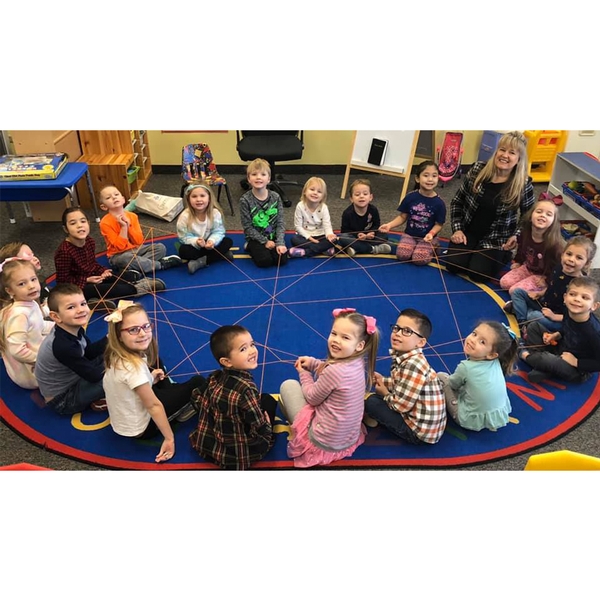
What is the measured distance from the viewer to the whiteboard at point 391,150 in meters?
4.39

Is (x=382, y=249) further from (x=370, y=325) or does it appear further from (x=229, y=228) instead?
(x=370, y=325)

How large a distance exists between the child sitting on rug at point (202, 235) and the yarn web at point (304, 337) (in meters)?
0.08

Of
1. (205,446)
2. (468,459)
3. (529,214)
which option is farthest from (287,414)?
(529,214)

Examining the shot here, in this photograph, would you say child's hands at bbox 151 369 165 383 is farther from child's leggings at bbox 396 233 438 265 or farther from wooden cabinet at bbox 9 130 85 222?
wooden cabinet at bbox 9 130 85 222

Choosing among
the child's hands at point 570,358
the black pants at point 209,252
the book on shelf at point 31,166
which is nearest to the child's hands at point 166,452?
the black pants at point 209,252

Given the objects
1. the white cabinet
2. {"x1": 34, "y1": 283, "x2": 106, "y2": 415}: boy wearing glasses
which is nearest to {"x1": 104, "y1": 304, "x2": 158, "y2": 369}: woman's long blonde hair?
{"x1": 34, "y1": 283, "x2": 106, "y2": 415}: boy wearing glasses

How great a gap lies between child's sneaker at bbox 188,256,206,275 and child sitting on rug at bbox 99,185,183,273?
138 mm

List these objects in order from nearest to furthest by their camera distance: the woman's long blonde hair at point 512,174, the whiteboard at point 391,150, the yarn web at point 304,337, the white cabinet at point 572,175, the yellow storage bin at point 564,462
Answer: the yellow storage bin at point 564,462
the yarn web at point 304,337
the woman's long blonde hair at point 512,174
the white cabinet at point 572,175
the whiteboard at point 391,150

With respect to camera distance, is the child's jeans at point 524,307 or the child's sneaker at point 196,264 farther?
the child's sneaker at point 196,264

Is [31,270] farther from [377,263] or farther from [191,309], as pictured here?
[377,263]

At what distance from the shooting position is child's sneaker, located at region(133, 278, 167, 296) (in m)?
3.19

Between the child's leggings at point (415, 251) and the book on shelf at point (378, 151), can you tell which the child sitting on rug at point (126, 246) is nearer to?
the child's leggings at point (415, 251)

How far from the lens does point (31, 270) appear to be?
232 cm

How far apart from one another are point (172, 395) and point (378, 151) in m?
3.02
